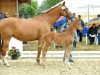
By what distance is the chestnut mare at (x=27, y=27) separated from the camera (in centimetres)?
1287

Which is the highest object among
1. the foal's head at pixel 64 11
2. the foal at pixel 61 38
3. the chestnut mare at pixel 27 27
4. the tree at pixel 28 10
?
the tree at pixel 28 10

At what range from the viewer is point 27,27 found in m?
13.1

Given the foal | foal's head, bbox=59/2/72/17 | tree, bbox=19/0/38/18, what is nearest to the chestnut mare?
foal's head, bbox=59/2/72/17

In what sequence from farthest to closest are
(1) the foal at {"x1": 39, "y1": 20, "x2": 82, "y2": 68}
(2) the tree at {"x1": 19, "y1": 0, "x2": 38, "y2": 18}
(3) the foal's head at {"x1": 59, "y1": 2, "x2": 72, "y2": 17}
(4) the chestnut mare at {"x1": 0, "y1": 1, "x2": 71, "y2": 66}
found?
(2) the tree at {"x1": 19, "y1": 0, "x2": 38, "y2": 18} < (3) the foal's head at {"x1": 59, "y1": 2, "x2": 72, "y2": 17} < (4) the chestnut mare at {"x1": 0, "y1": 1, "x2": 71, "y2": 66} < (1) the foal at {"x1": 39, "y1": 20, "x2": 82, "y2": 68}

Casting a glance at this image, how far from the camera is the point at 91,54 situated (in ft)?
54.2

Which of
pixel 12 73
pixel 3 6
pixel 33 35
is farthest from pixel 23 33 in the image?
pixel 3 6

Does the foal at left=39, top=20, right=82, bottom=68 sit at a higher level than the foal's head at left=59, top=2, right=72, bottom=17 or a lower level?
lower

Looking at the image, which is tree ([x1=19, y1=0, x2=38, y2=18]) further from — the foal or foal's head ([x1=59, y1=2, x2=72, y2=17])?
the foal

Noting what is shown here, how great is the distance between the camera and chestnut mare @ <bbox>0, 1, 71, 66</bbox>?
1287 cm

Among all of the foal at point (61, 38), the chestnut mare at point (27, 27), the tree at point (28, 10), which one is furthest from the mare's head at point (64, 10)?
the tree at point (28, 10)

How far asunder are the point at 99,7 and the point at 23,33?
1087 centimetres

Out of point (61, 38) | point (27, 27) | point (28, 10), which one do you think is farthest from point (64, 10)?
point (28, 10)

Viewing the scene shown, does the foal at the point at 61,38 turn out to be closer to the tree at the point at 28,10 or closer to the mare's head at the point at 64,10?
the mare's head at the point at 64,10

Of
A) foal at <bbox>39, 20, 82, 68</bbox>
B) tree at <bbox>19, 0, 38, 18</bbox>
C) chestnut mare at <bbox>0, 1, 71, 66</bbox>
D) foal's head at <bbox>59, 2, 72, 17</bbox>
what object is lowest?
foal at <bbox>39, 20, 82, 68</bbox>
